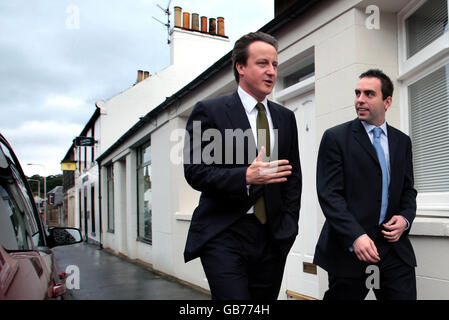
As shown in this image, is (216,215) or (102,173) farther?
(102,173)

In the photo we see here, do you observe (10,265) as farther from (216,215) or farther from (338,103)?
(338,103)

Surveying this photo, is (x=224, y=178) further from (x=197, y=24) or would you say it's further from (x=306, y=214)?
(x=197, y=24)

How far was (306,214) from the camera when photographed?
5.00 m

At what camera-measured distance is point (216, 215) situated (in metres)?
2.22

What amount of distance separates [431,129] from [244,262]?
89.6 inches

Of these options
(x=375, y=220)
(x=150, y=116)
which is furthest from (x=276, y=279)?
(x=150, y=116)

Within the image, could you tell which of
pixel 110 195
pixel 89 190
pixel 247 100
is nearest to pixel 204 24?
pixel 110 195

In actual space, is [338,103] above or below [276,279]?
above

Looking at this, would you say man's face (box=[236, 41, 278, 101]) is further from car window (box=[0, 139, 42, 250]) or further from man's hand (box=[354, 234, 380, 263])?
car window (box=[0, 139, 42, 250])

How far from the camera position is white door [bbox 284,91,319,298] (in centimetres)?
486

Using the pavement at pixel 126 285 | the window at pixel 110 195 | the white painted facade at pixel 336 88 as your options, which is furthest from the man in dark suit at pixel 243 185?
the window at pixel 110 195

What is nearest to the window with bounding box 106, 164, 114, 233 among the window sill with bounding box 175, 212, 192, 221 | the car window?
the window sill with bounding box 175, 212, 192, 221

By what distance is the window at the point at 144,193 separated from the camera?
11961mm

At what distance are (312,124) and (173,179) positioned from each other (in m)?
4.58
